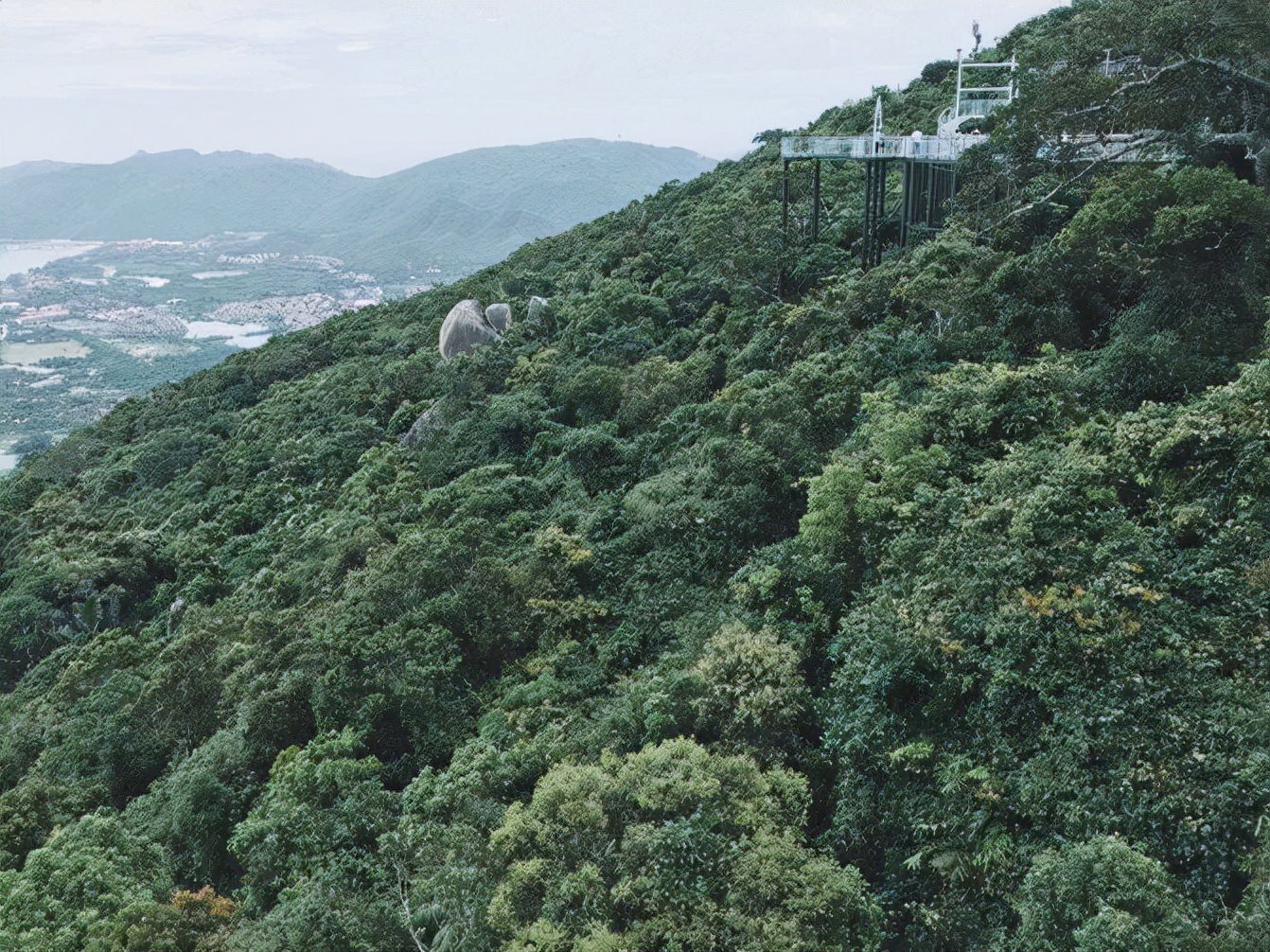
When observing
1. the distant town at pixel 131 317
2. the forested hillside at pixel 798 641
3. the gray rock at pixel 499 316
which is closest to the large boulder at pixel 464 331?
the gray rock at pixel 499 316

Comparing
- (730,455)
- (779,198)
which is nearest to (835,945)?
(730,455)

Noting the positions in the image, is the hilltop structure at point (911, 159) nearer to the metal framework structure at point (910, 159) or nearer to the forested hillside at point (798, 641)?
the metal framework structure at point (910, 159)

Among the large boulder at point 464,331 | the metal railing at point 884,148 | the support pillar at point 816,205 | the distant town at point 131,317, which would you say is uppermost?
the metal railing at point 884,148

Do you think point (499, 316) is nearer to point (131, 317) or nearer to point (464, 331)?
point (464, 331)

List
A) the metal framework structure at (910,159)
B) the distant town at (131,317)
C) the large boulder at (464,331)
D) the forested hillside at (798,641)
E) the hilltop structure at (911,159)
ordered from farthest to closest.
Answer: the distant town at (131,317) → the large boulder at (464,331) → the metal framework structure at (910,159) → the hilltop structure at (911,159) → the forested hillside at (798,641)

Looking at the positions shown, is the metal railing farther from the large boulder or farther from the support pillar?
the large boulder
